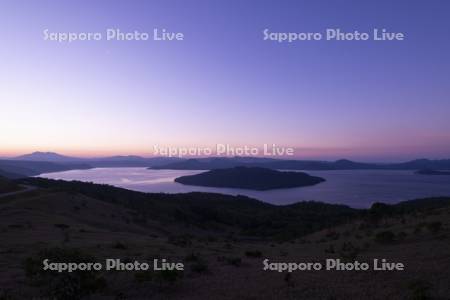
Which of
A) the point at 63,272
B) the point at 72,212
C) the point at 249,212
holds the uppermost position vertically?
the point at 63,272

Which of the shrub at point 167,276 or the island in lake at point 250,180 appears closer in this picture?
the shrub at point 167,276

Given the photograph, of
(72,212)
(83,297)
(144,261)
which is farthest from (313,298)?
(72,212)

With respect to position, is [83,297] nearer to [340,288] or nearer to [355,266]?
[340,288]

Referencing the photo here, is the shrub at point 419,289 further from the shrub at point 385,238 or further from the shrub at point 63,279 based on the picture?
the shrub at point 385,238

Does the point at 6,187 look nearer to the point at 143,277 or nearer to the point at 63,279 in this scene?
the point at 143,277

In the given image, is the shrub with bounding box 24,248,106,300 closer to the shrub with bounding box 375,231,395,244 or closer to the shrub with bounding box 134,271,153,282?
the shrub with bounding box 134,271,153,282

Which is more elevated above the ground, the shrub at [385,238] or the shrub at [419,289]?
the shrub at [419,289]

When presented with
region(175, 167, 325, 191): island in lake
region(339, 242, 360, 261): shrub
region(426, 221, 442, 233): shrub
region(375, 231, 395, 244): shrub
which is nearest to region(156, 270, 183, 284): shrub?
region(339, 242, 360, 261): shrub

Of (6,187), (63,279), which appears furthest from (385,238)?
(6,187)

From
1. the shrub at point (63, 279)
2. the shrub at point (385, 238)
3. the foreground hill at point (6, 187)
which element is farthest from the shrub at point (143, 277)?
the foreground hill at point (6, 187)
